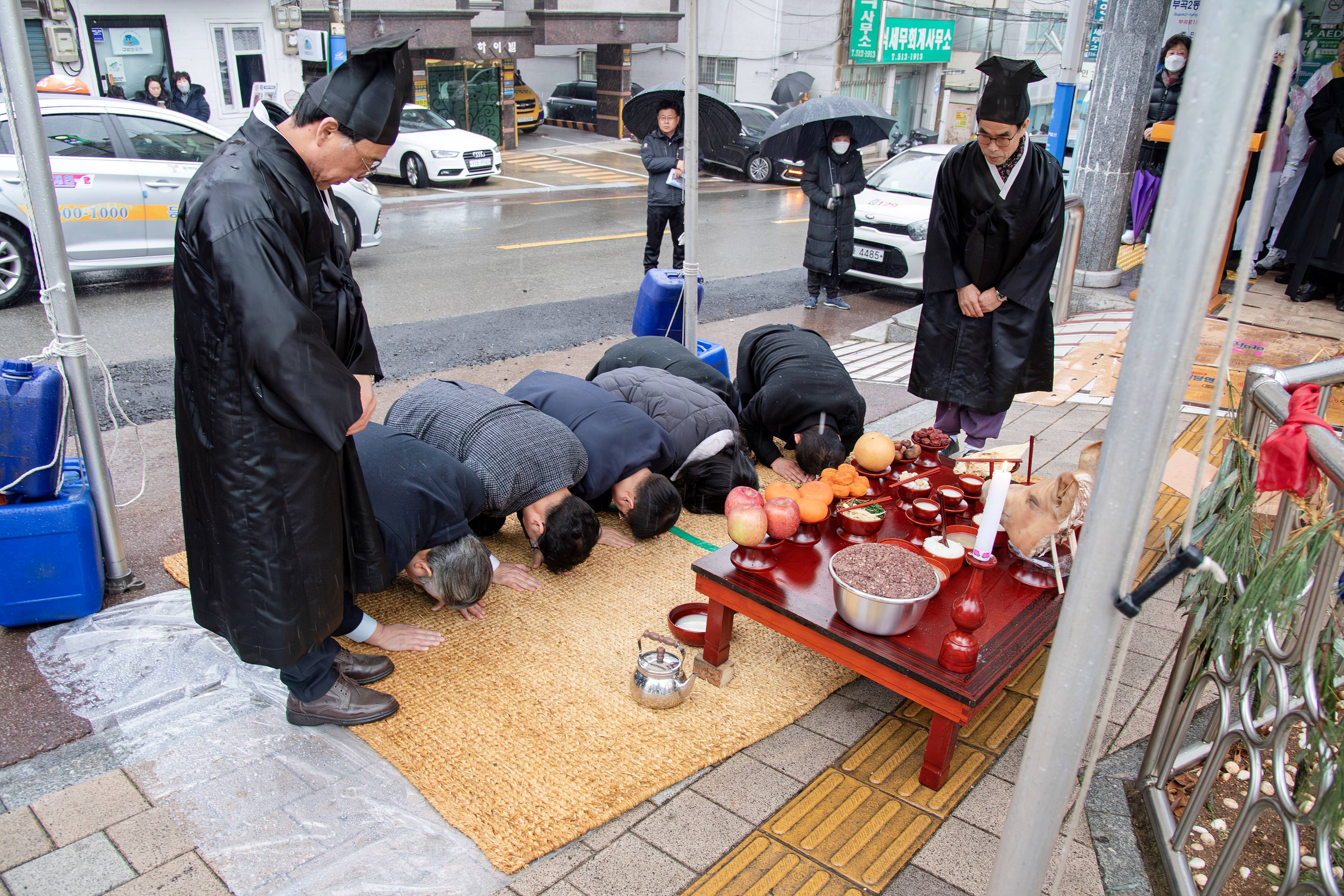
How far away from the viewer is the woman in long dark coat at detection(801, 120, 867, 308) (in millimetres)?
7863

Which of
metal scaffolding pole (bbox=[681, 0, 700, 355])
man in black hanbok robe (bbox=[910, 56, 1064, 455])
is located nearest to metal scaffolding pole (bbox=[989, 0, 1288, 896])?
man in black hanbok robe (bbox=[910, 56, 1064, 455])

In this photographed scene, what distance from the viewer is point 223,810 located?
236 centimetres

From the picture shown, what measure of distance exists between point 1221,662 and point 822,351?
109 inches

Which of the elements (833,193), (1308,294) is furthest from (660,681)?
(1308,294)

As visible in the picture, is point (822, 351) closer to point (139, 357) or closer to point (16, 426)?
point (16, 426)

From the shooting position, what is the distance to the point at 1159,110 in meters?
8.84

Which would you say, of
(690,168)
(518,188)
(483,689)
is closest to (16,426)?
(483,689)

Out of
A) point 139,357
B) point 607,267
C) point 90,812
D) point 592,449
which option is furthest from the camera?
point 607,267

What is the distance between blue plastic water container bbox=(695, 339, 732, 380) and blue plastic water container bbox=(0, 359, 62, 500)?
10.6 feet

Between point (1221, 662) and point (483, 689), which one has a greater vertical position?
point (1221, 662)

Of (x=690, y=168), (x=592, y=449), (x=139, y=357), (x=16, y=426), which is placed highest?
(x=690, y=168)

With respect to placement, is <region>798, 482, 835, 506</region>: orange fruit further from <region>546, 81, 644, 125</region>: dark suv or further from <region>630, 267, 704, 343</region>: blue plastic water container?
<region>546, 81, 644, 125</region>: dark suv

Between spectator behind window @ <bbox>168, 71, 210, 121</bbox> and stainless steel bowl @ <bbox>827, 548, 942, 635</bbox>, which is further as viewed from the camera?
spectator behind window @ <bbox>168, 71, 210, 121</bbox>

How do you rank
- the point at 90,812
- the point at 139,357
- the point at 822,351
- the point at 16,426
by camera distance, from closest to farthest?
1. the point at 90,812
2. the point at 16,426
3. the point at 822,351
4. the point at 139,357
